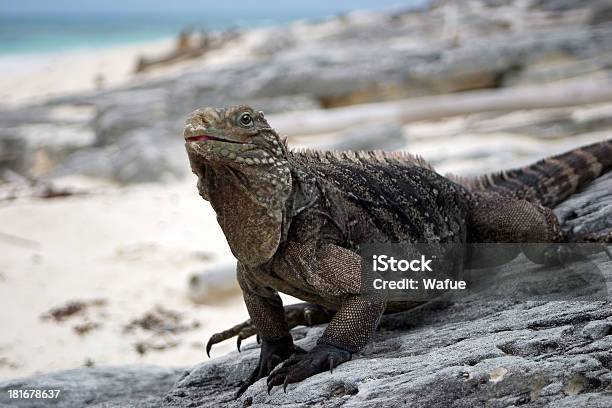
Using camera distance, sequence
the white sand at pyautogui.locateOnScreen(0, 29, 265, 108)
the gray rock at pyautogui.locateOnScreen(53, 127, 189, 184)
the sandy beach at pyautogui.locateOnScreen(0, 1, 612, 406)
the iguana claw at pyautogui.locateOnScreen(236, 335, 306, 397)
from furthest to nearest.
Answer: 1. the white sand at pyautogui.locateOnScreen(0, 29, 265, 108)
2. the gray rock at pyautogui.locateOnScreen(53, 127, 189, 184)
3. the sandy beach at pyautogui.locateOnScreen(0, 1, 612, 406)
4. the iguana claw at pyautogui.locateOnScreen(236, 335, 306, 397)

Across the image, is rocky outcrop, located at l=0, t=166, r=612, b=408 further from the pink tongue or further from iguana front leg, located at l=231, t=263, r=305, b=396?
the pink tongue

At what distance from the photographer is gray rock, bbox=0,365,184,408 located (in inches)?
191

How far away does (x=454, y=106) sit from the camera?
A: 527 inches

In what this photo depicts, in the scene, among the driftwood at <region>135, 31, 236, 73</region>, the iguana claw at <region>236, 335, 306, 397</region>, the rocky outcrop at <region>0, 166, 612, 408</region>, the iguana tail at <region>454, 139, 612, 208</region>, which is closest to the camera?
the rocky outcrop at <region>0, 166, 612, 408</region>

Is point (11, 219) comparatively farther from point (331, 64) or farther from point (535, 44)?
point (535, 44)

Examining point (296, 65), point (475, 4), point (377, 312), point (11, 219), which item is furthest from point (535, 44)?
point (475, 4)

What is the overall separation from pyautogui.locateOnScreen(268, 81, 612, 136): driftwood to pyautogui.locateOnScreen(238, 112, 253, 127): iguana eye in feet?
32.1

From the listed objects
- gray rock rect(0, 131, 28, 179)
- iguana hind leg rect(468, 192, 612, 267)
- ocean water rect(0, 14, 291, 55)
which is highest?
ocean water rect(0, 14, 291, 55)

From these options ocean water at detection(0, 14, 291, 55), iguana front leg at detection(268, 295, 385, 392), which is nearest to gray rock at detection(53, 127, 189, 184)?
iguana front leg at detection(268, 295, 385, 392)

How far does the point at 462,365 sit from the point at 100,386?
8.89 ft

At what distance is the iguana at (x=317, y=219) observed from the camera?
358 centimetres

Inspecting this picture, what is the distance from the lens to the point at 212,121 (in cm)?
343

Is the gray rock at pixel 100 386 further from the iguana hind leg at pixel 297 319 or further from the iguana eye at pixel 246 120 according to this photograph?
the iguana eye at pixel 246 120

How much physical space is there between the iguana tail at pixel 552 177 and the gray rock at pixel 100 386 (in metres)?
2.44
